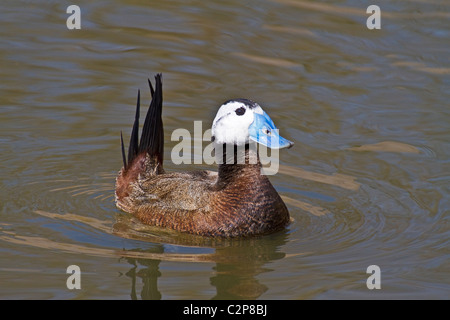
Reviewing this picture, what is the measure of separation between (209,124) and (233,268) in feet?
13.5

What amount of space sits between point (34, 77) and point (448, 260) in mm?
6622

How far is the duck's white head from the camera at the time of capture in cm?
744

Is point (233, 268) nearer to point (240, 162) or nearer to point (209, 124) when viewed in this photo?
point (240, 162)

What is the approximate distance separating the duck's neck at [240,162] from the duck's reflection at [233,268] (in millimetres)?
555

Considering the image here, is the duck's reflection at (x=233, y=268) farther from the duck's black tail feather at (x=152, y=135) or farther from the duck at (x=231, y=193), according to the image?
the duck's black tail feather at (x=152, y=135)

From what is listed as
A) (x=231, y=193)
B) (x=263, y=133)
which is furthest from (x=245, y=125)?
(x=231, y=193)

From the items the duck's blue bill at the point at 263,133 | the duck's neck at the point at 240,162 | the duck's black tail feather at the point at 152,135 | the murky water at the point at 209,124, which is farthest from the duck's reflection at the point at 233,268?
the duck's black tail feather at the point at 152,135

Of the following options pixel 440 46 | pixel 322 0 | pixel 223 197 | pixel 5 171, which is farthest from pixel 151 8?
pixel 223 197

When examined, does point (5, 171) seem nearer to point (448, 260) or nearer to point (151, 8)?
point (448, 260)

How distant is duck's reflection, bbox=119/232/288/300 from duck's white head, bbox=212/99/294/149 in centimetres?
87

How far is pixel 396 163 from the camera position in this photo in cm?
948

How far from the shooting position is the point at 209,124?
35.9 ft

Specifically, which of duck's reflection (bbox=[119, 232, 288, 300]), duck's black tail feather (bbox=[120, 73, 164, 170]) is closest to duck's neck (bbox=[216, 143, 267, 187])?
duck's reflection (bbox=[119, 232, 288, 300])

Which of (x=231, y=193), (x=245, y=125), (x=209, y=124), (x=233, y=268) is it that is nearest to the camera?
(x=233, y=268)
